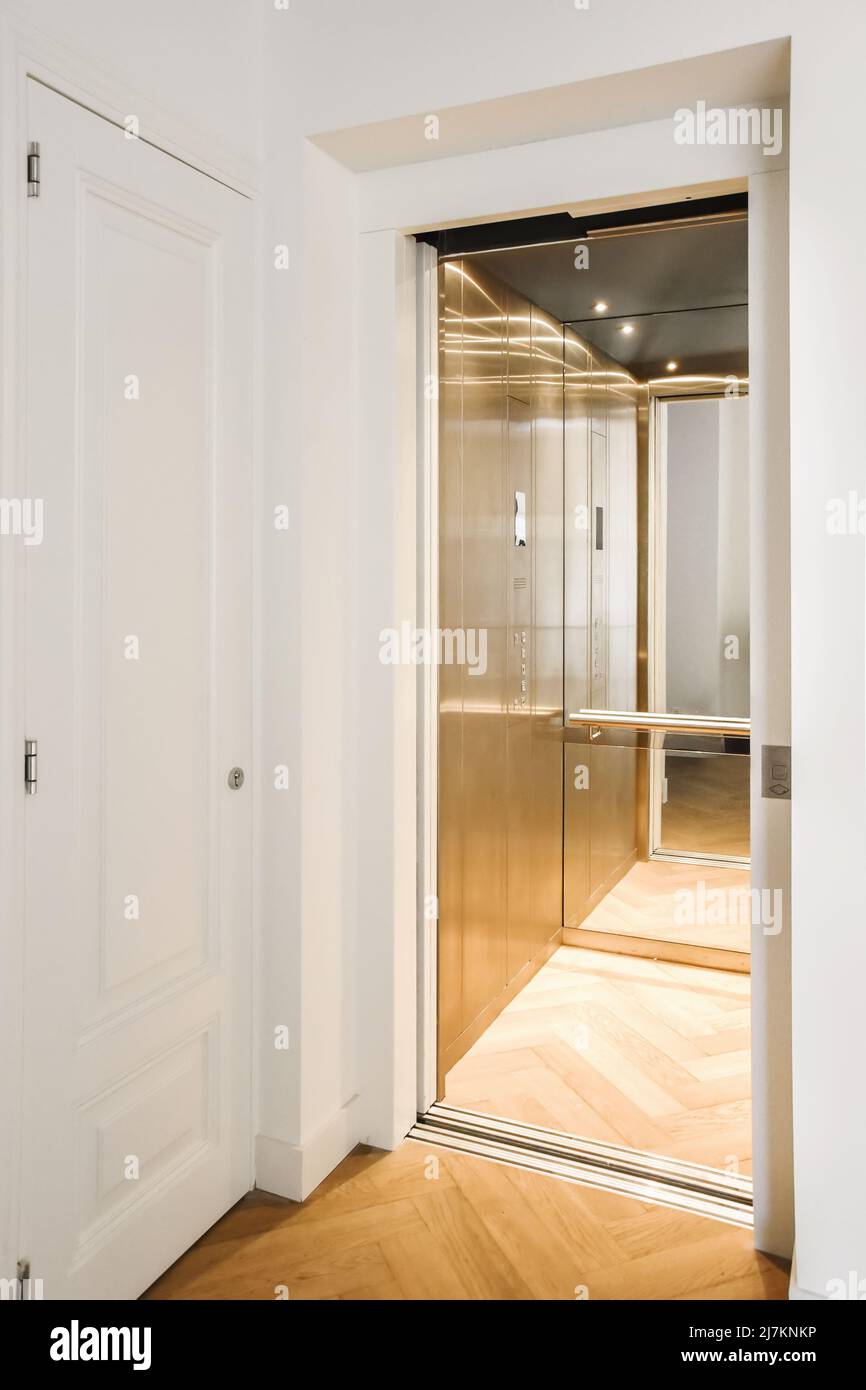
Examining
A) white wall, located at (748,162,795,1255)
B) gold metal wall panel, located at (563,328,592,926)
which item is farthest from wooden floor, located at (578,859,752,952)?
white wall, located at (748,162,795,1255)

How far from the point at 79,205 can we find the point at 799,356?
51.8 inches

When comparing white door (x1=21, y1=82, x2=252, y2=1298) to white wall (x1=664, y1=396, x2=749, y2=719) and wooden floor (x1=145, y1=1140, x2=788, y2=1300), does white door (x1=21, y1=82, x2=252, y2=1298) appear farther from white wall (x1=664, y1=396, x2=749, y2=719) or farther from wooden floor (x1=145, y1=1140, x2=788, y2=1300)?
white wall (x1=664, y1=396, x2=749, y2=719)

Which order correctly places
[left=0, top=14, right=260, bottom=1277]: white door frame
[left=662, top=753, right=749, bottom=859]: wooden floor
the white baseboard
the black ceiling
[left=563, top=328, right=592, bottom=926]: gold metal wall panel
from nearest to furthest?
1. [left=0, top=14, right=260, bottom=1277]: white door frame
2. the white baseboard
3. the black ceiling
4. [left=662, top=753, right=749, bottom=859]: wooden floor
5. [left=563, top=328, right=592, bottom=926]: gold metal wall panel

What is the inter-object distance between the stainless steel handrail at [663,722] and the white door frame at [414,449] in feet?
3.27

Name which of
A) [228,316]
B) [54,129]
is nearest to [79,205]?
[54,129]

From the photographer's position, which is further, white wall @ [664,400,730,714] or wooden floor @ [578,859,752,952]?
wooden floor @ [578,859,752,952]

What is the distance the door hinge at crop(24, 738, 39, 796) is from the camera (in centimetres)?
158

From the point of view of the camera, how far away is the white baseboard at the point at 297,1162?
2207 millimetres

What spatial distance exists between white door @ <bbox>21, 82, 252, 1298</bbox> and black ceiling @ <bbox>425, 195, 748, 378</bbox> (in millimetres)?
754

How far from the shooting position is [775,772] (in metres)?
1.96

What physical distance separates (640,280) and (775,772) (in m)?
1.73

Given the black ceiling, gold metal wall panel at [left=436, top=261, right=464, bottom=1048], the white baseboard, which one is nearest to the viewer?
the white baseboard

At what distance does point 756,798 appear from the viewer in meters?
2.00
